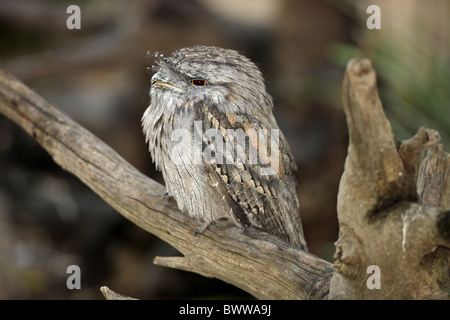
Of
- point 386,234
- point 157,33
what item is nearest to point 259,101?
point 386,234

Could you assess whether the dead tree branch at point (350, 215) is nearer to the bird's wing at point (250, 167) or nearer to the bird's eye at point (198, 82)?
the bird's wing at point (250, 167)

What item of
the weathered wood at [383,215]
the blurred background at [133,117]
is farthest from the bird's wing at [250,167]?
the blurred background at [133,117]

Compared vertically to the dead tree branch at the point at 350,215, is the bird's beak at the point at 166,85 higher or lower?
higher

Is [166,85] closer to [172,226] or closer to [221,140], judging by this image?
[221,140]

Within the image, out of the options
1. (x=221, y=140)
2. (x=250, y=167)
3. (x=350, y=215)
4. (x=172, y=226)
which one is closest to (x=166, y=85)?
(x=221, y=140)
